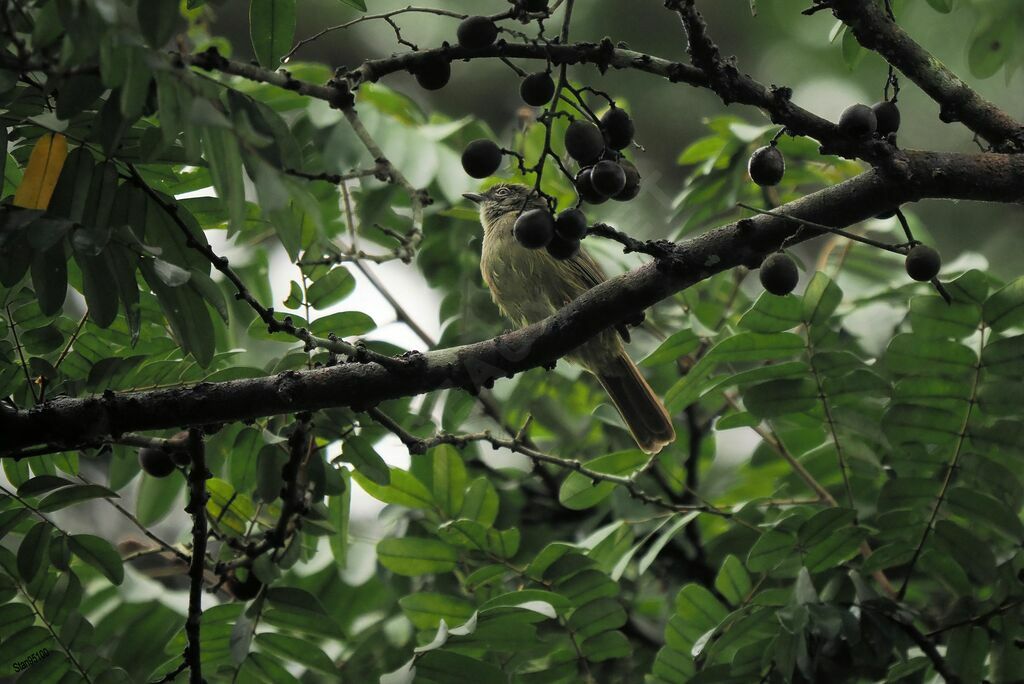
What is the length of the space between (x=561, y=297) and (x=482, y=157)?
1.88m

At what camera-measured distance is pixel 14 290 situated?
8.28 ft

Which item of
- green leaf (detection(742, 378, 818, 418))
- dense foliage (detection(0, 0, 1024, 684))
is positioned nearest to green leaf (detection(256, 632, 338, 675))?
dense foliage (detection(0, 0, 1024, 684))

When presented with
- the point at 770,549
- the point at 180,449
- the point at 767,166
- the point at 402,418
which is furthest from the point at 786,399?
the point at 180,449

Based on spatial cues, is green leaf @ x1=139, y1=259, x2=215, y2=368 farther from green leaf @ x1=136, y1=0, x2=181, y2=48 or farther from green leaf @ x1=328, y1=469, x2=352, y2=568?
green leaf @ x1=328, y1=469, x2=352, y2=568

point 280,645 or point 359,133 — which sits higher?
point 359,133

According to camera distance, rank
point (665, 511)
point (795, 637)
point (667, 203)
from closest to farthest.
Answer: point (795, 637) < point (665, 511) < point (667, 203)

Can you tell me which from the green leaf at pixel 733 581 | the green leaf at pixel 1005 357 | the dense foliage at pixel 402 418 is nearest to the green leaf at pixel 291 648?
the dense foliage at pixel 402 418

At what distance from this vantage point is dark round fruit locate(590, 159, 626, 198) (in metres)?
2.27

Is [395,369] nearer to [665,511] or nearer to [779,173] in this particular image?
[779,173]

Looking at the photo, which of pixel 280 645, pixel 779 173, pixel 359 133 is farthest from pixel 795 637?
pixel 359 133

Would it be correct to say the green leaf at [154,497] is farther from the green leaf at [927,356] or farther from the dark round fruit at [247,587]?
the green leaf at [927,356]

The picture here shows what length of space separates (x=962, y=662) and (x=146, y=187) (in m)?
2.44

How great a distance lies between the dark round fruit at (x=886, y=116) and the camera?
243 cm

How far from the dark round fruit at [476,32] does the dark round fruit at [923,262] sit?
1085 mm
